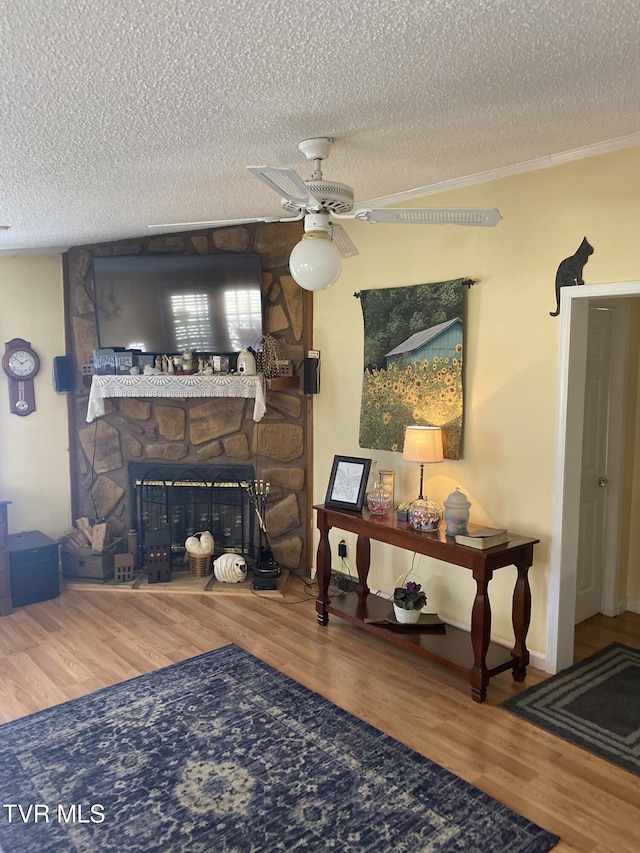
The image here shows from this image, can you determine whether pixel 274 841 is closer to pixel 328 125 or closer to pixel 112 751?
pixel 112 751

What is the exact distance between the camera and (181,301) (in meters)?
4.51

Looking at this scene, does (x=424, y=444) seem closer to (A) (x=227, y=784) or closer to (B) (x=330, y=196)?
(B) (x=330, y=196)

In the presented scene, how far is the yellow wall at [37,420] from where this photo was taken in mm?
4793

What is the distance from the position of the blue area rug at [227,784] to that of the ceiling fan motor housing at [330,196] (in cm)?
225

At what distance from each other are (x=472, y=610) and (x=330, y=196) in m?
2.10

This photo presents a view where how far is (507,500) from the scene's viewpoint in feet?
11.2

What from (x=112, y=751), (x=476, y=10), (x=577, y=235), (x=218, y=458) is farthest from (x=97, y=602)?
(x=476, y=10)

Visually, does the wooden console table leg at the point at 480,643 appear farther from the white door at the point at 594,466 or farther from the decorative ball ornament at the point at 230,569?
the decorative ball ornament at the point at 230,569

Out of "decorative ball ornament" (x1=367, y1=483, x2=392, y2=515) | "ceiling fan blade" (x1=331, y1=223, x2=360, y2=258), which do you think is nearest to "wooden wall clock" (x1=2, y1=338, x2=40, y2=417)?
"decorative ball ornament" (x1=367, y1=483, x2=392, y2=515)

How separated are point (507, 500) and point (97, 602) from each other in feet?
9.42

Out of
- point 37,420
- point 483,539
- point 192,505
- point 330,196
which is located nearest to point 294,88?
point 330,196

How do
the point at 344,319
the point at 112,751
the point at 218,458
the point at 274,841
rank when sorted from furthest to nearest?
the point at 218,458 < the point at 344,319 < the point at 112,751 < the point at 274,841

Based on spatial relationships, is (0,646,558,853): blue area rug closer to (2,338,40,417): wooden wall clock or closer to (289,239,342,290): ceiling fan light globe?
(289,239,342,290): ceiling fan light globe

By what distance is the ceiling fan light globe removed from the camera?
2387 millimetres
